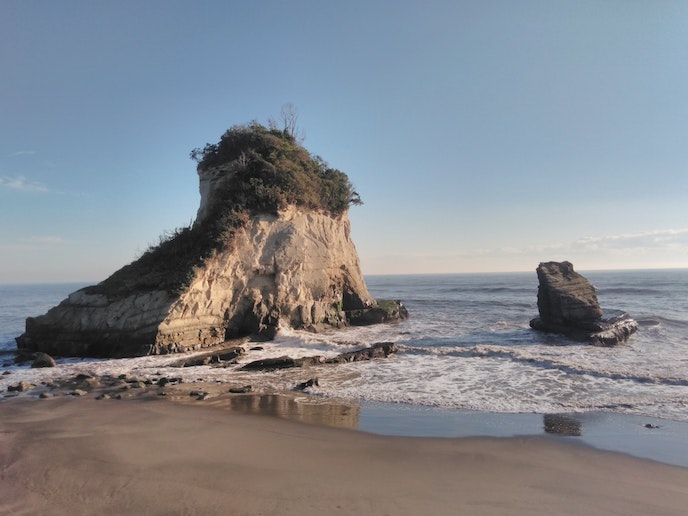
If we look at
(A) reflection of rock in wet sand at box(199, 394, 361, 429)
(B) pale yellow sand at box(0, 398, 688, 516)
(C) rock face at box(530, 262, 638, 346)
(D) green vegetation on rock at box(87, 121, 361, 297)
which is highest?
(D) green vegetation on rock at box(87, 121, 361, 297)

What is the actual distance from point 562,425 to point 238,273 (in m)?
14.2

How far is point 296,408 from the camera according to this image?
9211 mm

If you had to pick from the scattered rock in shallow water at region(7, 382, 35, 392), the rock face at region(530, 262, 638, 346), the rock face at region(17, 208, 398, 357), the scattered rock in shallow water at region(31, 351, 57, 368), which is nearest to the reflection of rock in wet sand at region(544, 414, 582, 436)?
the rock face at region(530, 262, 638, 346)

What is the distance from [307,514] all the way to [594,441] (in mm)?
5389

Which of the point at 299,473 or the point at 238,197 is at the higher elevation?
the point at 238,197

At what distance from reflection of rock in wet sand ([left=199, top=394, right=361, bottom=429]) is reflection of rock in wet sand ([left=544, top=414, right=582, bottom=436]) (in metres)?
3.74

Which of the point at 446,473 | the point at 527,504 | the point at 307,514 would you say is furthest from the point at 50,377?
the point at 527,504

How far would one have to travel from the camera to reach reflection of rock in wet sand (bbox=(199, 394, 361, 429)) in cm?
840

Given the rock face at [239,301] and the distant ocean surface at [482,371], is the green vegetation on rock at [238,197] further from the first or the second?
the distant ocean surface at [482,371]

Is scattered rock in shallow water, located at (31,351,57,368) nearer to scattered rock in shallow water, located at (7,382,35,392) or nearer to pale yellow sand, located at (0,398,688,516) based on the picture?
scattered rock in shallow water, located at (7,382,35,392)

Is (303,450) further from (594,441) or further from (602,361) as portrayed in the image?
(602,361)

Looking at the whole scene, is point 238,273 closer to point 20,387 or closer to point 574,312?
point 20,387

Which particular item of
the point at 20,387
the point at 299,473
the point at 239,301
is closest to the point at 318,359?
the point at 239,301

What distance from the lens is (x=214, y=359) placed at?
1429 centimetres
